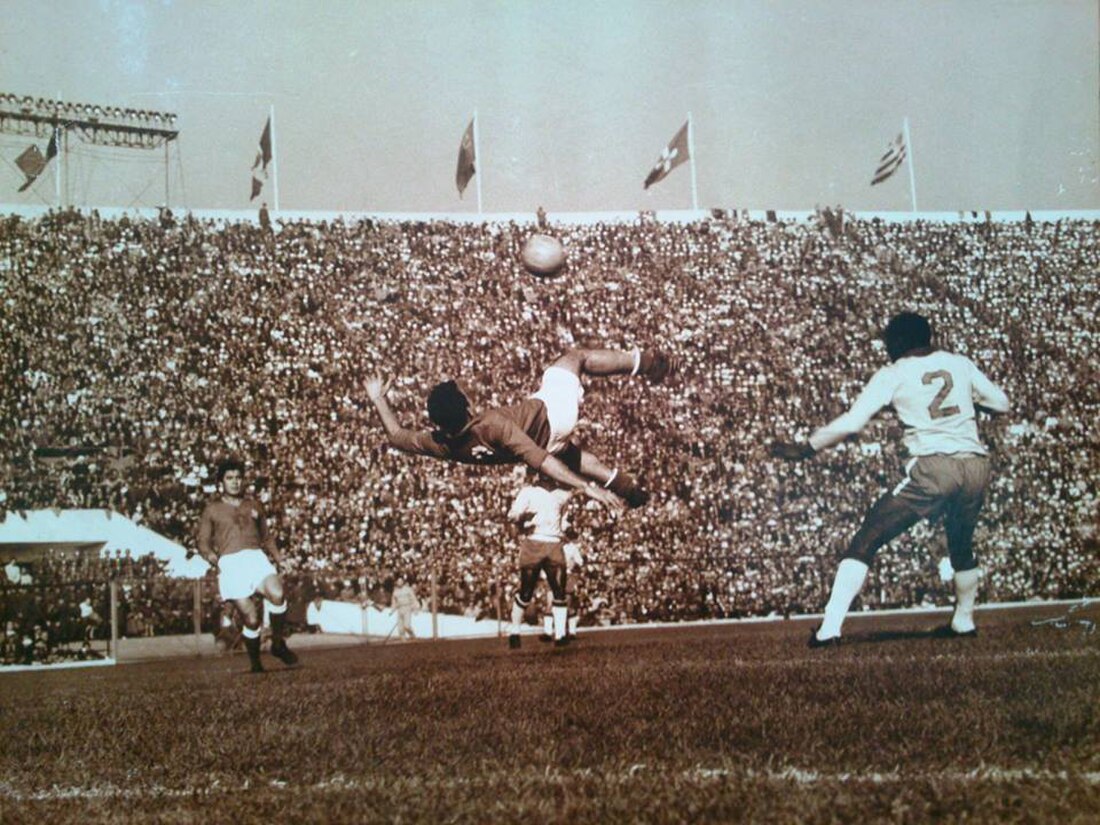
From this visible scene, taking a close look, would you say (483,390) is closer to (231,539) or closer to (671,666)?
(231,539)

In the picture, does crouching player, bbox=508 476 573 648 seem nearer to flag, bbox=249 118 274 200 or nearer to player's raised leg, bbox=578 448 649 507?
player's raised leg, bbox=578 448 649 507

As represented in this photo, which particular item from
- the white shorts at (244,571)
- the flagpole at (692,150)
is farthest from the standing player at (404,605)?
the flagpole at (692,150)

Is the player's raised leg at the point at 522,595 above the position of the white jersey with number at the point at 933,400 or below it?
below

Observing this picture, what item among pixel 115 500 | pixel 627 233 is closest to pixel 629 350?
pixel 627 233

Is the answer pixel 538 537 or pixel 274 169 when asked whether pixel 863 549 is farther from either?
pixel 274 169

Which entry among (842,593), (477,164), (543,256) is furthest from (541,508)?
(477,164)

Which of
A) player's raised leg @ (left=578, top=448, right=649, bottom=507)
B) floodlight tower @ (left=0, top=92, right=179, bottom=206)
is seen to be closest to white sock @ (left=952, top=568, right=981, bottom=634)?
player's raised leg @ (left=578, top=448, right=649, bottom=507)

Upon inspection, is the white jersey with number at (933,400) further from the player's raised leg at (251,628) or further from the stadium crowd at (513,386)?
the player's raised leg at (251,628)
